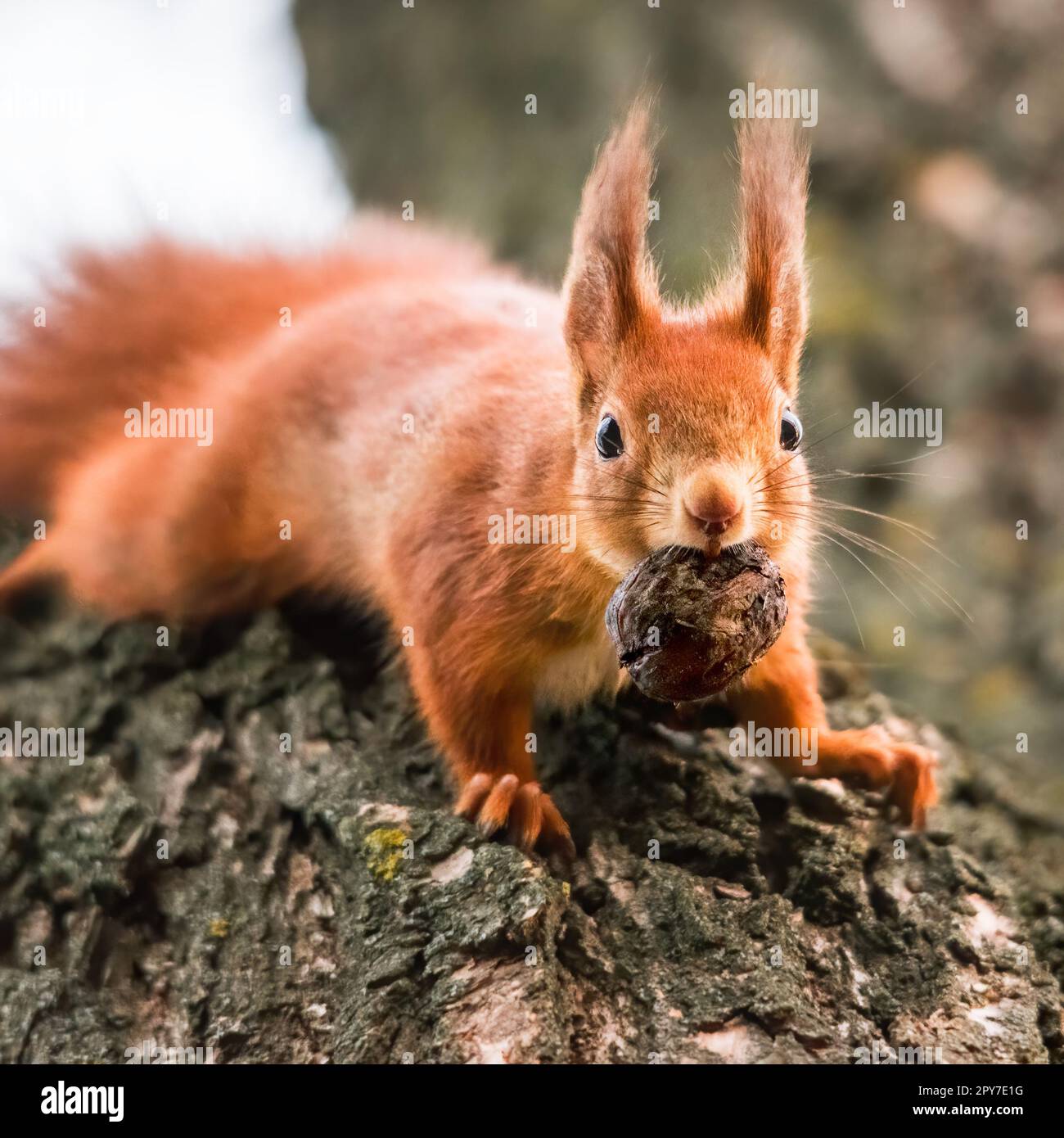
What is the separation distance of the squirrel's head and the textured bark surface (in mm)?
352

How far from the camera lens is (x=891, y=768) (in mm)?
1458

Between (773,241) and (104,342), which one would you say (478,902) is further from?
(104,342)

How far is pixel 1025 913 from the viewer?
4.48 feet

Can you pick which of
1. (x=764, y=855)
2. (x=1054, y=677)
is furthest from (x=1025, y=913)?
(x=1054, y=677)

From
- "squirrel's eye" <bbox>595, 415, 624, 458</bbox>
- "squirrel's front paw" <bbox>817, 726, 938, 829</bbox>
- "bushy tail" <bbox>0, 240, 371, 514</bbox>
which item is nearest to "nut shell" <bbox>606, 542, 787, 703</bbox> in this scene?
"squirrel's eye" <bbox>595, 415, 624, 458</bbox>

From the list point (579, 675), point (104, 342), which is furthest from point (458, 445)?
point (104, 342)

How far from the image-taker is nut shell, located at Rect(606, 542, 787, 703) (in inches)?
42.3

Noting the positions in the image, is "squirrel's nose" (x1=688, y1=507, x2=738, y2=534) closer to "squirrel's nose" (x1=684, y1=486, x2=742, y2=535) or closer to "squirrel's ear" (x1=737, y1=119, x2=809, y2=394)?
"squirrel's nose" (x1=684, y1=486, x2=742, y2=535)

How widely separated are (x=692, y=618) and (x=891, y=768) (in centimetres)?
54

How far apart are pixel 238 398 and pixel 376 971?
1069 millimetres

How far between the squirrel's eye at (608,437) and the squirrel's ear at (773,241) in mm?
197

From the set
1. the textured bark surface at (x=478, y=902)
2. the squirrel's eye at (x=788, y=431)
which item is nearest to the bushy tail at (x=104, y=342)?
the textured bark surface at (x=478, y=902)

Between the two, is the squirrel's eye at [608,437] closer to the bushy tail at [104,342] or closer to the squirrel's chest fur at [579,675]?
the squirrel's chest fur at [579,675]

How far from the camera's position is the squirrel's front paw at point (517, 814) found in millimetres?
1313
